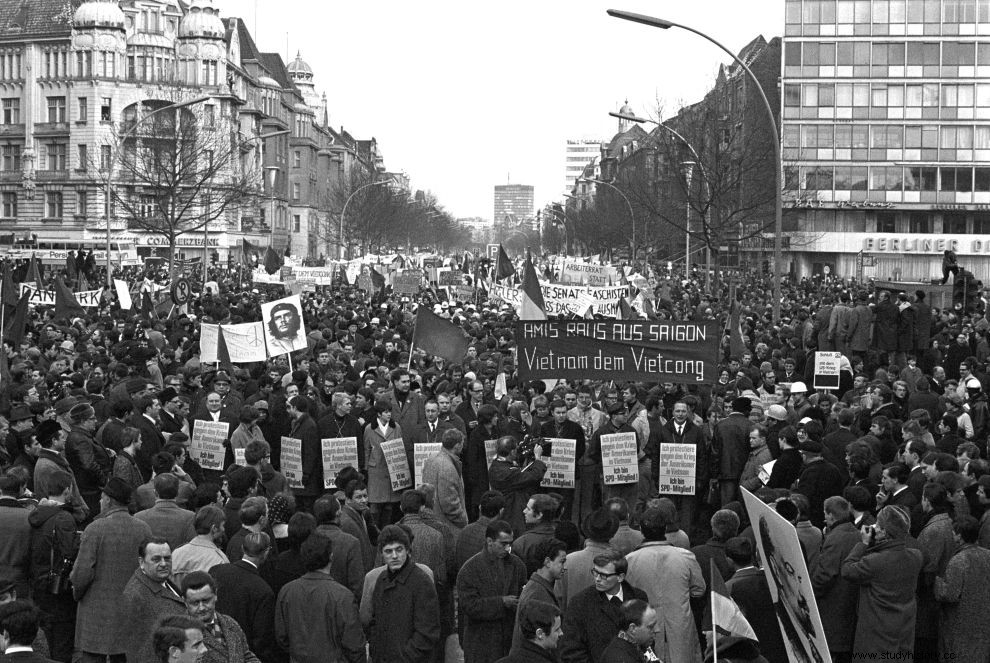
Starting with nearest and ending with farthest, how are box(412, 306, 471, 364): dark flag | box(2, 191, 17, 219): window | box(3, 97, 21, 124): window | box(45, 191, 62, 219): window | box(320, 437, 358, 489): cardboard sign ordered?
box(320, 437, 358, 489): cardboard sign, box(412, 306, 471, 364): dark flag, box(45, 191, 62, 219): window, box(2, 191, 17, 219): window, box(3, 97, 21, 124): window

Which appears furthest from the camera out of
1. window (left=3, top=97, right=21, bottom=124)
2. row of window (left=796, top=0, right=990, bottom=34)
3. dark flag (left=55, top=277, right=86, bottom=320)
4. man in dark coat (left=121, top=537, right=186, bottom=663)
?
window (left=3, top=97, right=21, bottom=124)

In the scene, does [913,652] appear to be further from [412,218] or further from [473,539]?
[412,218]

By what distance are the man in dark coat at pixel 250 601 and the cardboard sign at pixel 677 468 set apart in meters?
5.68

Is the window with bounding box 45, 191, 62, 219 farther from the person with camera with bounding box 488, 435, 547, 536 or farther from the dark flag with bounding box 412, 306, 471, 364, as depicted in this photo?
the person with camera with bounding box 488, 435, 547, 536

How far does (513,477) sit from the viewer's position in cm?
1116

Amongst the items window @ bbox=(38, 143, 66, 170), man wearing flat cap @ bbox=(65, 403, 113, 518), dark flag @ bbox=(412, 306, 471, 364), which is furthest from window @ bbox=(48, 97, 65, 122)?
man wearing flat cap @ bbox=(65, 403, 113, 518)

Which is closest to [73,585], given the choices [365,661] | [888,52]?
[365,661]

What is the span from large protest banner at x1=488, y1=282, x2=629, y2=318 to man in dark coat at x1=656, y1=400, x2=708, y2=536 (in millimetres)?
10011

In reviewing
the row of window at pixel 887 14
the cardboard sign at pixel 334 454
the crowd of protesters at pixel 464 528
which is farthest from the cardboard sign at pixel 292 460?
the row of window at pixel 887 14

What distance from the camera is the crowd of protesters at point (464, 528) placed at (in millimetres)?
7652

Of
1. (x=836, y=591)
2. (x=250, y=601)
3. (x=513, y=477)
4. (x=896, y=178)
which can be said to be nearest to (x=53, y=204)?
(x=896, y=178)

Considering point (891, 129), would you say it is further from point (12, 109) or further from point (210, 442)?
point (210, 442)

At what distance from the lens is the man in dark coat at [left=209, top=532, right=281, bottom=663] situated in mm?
7688

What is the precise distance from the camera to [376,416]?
42.9ft
